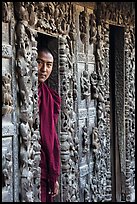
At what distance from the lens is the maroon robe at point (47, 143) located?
177 inches

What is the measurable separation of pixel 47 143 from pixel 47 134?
3.0 inches

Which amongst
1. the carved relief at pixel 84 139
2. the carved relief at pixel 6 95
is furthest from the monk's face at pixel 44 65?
the carved relief at pixel 84 139

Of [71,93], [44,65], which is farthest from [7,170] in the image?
[71,93]

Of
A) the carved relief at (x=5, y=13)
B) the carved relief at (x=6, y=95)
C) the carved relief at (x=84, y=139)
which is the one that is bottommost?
the carved relief at (x=84, y=139)

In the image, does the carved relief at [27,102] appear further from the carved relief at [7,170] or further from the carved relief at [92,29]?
the carved relief at [92,29]

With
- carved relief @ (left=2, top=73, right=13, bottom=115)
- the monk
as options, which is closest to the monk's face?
the monk

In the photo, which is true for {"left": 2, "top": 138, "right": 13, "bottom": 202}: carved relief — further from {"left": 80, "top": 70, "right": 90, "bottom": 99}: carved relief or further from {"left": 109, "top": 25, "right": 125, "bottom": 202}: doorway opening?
{"left": 109, "top": 25, "right": 125, "bottom": 202}: doorway opening

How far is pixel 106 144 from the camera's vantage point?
21.3 feet

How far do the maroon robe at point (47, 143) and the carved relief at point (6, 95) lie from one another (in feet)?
2.91

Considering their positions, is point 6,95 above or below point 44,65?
below

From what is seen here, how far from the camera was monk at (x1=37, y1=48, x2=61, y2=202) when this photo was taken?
4.50 meters

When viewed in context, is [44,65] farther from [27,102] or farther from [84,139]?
[84,139]

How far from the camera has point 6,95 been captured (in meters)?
3.57

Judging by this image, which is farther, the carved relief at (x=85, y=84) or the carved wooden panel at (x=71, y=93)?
the carved relief at (x=85, y=84)
